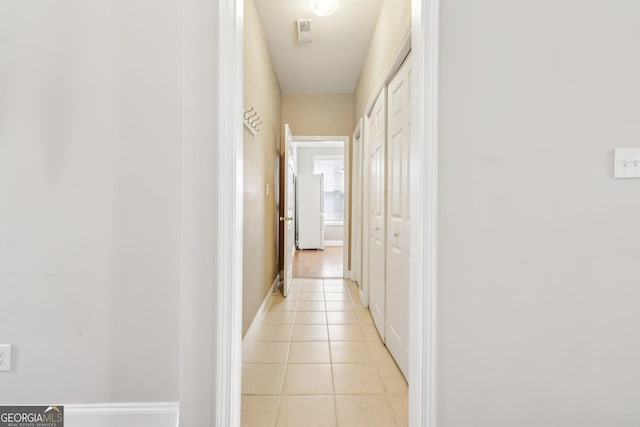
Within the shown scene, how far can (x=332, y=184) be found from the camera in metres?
8.62

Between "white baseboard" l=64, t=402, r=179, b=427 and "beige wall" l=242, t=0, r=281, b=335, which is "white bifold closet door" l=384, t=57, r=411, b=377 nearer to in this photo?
"beige wall" l=242, t=0, r=281, b=335

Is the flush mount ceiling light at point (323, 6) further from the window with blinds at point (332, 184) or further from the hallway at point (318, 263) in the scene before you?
the window with blinds at point (332, 184)

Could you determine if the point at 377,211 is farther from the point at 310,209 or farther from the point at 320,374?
the point at 310,209

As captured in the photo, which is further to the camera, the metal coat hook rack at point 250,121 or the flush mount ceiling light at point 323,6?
the flush mount ceiling light at point 323,6

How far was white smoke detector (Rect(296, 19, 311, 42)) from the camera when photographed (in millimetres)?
2924

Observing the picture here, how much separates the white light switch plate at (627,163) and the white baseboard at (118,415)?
7.05 ft

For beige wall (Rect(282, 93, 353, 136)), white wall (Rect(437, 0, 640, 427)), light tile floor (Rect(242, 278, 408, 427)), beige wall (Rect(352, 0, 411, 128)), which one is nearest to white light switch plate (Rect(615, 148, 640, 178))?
white wall (Rect(437, 0, 640, 427))

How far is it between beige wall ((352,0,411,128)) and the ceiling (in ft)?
0.44

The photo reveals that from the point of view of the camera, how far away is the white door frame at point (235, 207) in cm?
121

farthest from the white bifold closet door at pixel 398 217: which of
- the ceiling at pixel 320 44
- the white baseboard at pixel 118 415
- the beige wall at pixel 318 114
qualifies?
the beige wall at pixel 318 114

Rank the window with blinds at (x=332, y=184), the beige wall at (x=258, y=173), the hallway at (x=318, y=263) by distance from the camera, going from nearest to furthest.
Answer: the beige wall at (x=258, y=173) → the hallway at (x=318, y=263) → the window with blinds at (x=332, y=184)

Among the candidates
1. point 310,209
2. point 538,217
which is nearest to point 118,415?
point 538,217

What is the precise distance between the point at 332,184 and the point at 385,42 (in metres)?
6.15

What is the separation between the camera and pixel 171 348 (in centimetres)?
140
